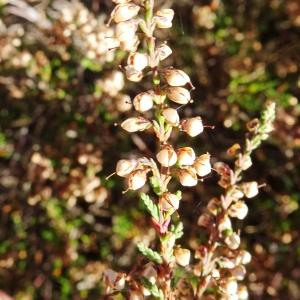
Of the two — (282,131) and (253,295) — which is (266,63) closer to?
(282,131)

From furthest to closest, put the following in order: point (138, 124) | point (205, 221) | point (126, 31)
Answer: point (205, 221)
point (138, 124)
point (126, 31)

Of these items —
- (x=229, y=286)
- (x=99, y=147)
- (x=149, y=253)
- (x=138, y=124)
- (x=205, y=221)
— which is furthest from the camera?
(x=99, y=147)

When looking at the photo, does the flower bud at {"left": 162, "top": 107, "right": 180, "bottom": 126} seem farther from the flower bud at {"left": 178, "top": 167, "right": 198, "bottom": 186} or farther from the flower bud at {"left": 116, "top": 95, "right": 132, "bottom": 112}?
the flower bud at {"left": 116, "top": 95, "right": 132, "bottom": 112}

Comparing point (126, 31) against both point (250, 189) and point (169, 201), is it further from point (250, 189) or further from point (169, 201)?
point (250, 189)

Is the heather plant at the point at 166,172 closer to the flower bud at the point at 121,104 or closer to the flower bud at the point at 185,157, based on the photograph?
the flower bud at the point at 185,157

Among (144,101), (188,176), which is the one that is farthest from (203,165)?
(144,101)

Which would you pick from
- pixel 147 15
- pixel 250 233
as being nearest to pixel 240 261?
pixel 147 15

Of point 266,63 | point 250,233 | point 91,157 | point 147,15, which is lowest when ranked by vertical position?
point 250,233
